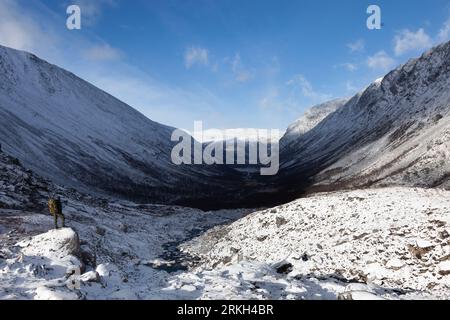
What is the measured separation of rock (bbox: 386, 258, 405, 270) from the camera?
17.7m

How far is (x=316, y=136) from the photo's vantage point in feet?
609

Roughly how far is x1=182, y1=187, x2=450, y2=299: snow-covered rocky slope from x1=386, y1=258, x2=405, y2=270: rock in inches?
1.7

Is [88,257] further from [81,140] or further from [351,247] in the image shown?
[81,140]

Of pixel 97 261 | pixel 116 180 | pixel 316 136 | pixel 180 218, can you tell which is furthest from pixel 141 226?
pixel 316 136

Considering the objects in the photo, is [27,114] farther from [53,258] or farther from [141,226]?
[53,258]

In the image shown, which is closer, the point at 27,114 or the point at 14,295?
the point at 14,295

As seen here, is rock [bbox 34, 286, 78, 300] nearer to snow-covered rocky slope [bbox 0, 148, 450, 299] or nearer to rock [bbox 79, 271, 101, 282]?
snow-covered rocky slope [bbox 0, 148, 450, 299]

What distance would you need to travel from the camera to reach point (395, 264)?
17.8m

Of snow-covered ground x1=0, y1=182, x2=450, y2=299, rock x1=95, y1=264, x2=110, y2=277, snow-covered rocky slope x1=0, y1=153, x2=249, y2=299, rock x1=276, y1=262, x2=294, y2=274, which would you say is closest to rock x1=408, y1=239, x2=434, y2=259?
snow-covered ground x1=0, y1=182, x2=450, y2=299

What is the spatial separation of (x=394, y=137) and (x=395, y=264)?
84.1 metres

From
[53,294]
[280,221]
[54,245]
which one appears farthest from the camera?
[280,221]

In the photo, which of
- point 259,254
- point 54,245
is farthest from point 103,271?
point 259,254
